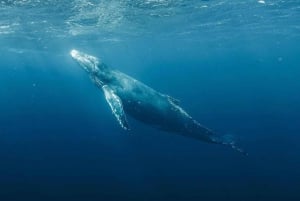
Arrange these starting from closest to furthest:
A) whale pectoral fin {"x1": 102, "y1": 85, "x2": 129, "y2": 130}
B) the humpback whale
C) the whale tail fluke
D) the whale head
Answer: whale pectoral fin {"x1": 102, "y1": 85, "x2": 129, "y2": 130}
the humpback whale
the whale head
the whale tail fluke

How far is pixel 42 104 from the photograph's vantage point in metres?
41.7

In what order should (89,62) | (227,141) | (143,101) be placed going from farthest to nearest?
(227,141)
(89,62)
(143,101)

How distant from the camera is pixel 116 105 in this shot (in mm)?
11617

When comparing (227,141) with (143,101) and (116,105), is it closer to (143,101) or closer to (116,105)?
(143,101)

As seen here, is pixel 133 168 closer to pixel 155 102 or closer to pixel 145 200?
pixel 145 200

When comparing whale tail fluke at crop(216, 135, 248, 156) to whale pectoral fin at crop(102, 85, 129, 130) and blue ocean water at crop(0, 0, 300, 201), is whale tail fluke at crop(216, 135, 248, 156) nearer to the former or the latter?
blue ocean water at crop(0, 0, 300, 201)

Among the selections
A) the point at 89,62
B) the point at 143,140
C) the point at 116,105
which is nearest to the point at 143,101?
the point at 116,105

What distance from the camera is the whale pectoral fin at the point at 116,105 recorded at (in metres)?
10.8

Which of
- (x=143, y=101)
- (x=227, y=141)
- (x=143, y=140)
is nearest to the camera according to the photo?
(x=143, y=101)

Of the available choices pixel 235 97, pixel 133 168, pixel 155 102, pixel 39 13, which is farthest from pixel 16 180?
pixel 235 97

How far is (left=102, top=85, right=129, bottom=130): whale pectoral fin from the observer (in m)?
10.8

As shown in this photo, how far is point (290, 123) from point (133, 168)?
13645mm

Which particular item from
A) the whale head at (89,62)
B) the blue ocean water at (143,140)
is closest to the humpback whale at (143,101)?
the whale head at (89,62)

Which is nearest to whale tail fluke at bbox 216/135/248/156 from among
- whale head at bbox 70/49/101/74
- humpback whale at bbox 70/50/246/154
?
humpback whale at bbox 70/50/246/154
